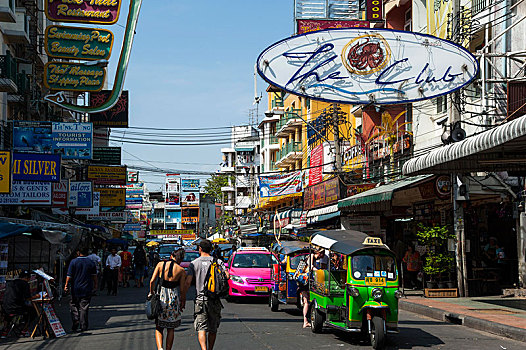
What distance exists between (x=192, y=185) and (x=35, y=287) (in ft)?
397

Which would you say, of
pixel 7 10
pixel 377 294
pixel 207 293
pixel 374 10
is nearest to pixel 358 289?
pixel 377 294

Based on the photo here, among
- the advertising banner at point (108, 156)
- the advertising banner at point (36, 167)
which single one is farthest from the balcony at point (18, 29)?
the advertising banner at point (108, 156)

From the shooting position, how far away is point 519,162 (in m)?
17.5

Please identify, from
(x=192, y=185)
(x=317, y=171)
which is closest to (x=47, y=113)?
(x=317, y=171)

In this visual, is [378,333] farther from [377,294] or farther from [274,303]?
[274,303]

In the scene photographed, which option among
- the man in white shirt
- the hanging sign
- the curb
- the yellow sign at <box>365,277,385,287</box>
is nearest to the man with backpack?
the yellow sign at <box>365,277,385,287</box>

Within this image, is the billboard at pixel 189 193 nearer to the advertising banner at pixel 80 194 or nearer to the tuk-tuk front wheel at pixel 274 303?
the advertising banner at pixel 80 194

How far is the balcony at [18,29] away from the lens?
1188 inches

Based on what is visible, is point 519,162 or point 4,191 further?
point 4,191

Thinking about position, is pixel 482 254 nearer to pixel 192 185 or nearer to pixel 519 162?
pixel 519 162

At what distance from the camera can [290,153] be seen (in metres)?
57.6

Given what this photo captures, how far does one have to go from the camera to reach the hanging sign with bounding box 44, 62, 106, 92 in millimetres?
25781

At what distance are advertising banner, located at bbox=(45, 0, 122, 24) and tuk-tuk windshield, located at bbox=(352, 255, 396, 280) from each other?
17.5 metres

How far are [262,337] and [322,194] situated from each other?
74.1 feet
